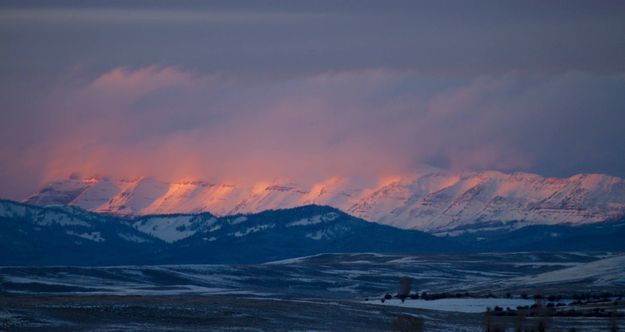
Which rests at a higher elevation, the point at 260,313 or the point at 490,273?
the point at 490,273

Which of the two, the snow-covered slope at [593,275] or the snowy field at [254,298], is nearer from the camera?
the snowy field at [254,298]

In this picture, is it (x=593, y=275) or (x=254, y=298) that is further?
(x=593, y=275)

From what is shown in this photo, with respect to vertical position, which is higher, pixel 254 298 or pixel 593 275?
pixel 593 275

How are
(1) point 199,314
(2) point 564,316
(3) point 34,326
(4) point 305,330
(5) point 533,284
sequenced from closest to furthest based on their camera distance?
(3) point 34,326, (4) point 305,330, (1) point 199,314, (2) point 564,316, (5) point 533,284

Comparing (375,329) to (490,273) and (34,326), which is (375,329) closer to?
(34,326)

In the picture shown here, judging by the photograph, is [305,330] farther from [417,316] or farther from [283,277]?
[283,277]

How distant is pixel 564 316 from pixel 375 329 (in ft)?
50.9

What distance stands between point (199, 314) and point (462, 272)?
116 m

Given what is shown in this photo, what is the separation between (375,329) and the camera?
82188 millimetres

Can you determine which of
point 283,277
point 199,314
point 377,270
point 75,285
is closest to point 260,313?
point 199,314

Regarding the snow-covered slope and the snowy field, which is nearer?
the snowy field

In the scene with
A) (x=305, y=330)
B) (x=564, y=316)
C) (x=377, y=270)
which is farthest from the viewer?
(x=377, y=270)

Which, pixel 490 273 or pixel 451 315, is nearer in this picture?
pixel 451 315

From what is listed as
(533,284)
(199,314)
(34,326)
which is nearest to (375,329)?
(199,314)
